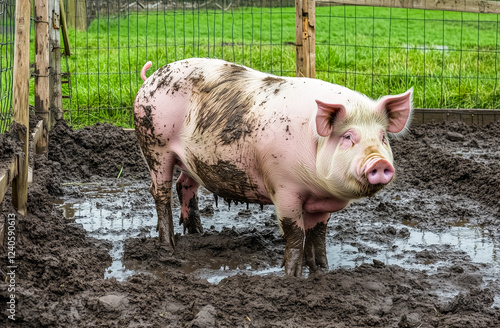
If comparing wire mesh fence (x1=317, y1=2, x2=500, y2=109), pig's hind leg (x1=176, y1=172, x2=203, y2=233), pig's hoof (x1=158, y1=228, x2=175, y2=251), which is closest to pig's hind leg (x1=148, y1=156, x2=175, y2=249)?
pig's hoof (x1=158, y1=228, x2=175, y2=251)

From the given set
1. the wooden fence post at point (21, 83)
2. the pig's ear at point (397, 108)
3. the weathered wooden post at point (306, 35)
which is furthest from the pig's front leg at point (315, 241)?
the weathered wooden post at point (306, 35)

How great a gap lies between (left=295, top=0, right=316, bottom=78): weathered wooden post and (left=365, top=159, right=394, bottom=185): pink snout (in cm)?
366

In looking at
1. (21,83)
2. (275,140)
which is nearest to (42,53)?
(21,83)

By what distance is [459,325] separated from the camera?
3.13 meters

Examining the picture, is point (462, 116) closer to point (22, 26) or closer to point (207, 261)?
point (207, 261)

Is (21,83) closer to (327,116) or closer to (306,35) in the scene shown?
(327,116)

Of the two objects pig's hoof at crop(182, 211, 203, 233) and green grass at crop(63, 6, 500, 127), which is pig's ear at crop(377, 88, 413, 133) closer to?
pig's hoof at crop(182, 211, 203, 233)

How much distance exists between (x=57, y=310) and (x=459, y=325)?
6.13 ft

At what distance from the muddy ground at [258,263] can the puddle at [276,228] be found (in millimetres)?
14

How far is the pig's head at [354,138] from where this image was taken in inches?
130

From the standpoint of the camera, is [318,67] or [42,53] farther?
[318,67]

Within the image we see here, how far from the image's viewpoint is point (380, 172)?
10.4 feet

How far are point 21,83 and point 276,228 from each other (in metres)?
2.02

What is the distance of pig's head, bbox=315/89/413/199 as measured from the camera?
10.8 ft
